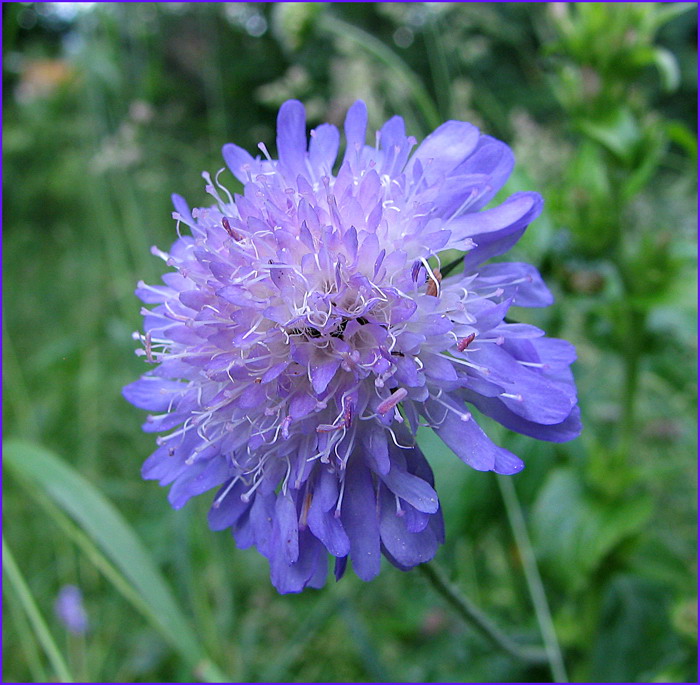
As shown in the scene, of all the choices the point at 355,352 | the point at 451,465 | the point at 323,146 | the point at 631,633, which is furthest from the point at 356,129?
the point at 631,633

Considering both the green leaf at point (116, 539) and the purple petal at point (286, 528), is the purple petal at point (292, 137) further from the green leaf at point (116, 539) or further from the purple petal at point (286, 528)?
the green leaf at point (116, 539)

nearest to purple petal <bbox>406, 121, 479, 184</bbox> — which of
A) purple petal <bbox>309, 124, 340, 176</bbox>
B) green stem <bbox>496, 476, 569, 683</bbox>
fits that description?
purple petal <bbox>309, 124, 340, 176</bbox>

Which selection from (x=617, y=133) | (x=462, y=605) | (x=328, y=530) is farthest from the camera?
(x=617, y=133)

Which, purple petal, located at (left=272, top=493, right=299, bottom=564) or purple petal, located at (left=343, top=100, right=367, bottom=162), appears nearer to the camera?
purple petal, located at (left=272, top=493, right=299, bottom=564)

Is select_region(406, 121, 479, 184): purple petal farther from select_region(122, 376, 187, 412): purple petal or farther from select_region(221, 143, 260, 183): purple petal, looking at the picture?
select_region(122, 376, 187, 412): purple petal

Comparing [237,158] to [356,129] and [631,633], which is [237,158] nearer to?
[356,129]

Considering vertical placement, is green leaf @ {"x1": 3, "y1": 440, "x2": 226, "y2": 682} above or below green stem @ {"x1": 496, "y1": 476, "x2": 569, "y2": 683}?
above
